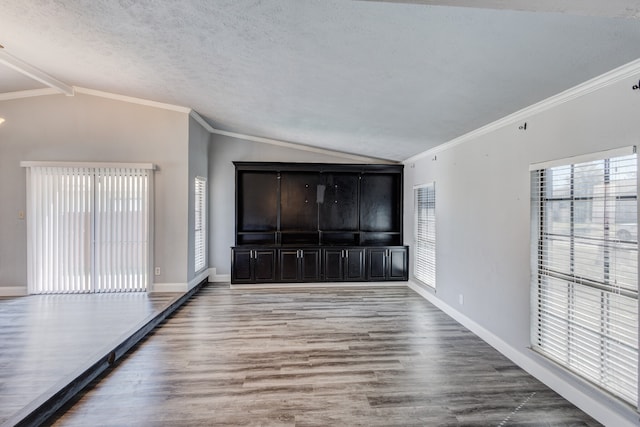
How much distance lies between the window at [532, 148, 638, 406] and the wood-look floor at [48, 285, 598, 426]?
19.1 inches

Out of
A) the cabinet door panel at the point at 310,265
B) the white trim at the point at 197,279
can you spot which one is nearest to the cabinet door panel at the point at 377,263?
the cabinet door panel at the point at 310,265

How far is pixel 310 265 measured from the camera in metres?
6.20

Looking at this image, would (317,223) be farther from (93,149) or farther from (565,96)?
(565,96)

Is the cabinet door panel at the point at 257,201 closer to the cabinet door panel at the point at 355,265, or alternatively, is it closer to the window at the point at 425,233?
the cabinet door panel at the point at 355,265

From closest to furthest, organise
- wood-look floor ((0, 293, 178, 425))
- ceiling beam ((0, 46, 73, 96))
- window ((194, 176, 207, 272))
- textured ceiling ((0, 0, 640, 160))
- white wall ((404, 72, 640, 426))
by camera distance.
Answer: textured ceiling ((0, 0, 640, 160)) → white wall ((404, 72, 640, 426)) → wood-look floor ((0, 293, 178, 425)) → ceiling beam ((0, 46, 73, 96)) → window ((194, 176, 207, 272))

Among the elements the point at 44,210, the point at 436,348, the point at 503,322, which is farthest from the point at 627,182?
the point at 44,210

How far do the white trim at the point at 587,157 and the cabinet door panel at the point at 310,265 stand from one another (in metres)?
4.13

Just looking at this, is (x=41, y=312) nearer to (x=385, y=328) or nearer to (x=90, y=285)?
(x=90, y=285)

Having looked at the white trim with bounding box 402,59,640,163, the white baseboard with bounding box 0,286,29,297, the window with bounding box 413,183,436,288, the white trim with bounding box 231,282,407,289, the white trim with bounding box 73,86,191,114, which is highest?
the white trim with bounding box 73,86,191,114

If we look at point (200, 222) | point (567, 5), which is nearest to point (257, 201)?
point (200, 222)

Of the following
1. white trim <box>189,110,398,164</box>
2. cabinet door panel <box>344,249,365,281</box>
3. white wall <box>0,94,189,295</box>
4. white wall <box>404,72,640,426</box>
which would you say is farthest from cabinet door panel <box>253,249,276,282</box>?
white wall <box>404,72,640,426</box>

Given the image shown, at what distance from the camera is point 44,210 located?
4922 mm

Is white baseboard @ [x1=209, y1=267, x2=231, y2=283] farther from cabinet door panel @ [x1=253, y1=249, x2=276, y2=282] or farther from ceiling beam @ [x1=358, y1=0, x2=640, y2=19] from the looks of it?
ceiling beam @ [x1=358, y1=0, x2=640, y2=19]

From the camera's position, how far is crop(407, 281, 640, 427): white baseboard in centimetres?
215
